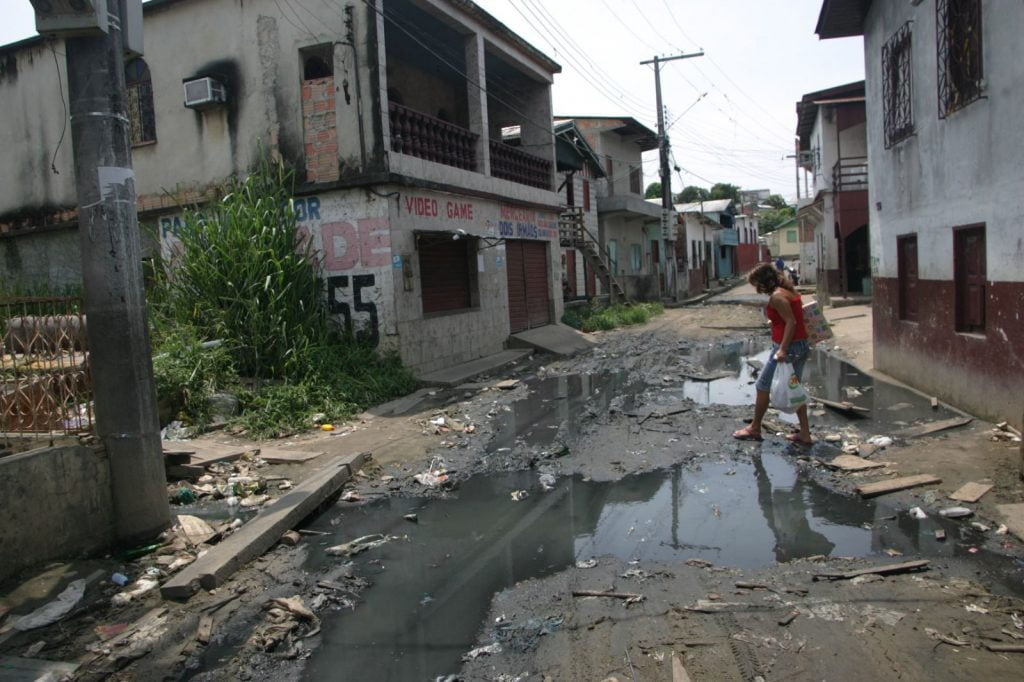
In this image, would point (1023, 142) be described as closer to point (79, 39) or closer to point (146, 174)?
point (79, 39)

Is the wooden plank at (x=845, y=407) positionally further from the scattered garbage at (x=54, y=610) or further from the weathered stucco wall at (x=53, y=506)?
the scattered garbage at (x=54, y=610)

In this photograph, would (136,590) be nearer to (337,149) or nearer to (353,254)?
(353,254)

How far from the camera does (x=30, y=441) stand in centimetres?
479

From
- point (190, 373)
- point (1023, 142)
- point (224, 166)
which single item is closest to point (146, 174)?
point (224, 166)

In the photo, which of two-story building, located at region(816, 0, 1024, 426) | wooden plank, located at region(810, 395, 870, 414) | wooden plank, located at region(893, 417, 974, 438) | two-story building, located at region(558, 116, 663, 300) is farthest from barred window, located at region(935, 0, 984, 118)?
two-story building, located at region(558, 116, 663, 300)

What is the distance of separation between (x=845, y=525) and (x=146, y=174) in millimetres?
13030

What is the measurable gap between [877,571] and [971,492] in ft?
5.73

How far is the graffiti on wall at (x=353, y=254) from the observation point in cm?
1145

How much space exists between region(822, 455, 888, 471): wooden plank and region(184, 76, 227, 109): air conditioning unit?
1085 cm

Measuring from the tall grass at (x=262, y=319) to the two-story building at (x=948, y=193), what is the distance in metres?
7.26

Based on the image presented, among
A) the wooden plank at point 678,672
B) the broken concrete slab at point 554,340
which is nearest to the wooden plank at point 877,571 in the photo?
the wooden plank at point 678,672

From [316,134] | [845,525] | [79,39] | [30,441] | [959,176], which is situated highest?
[316,134]

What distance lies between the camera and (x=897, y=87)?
31.3 ft

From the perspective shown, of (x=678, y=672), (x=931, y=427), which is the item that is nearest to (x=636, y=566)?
(x=678, y=672)
